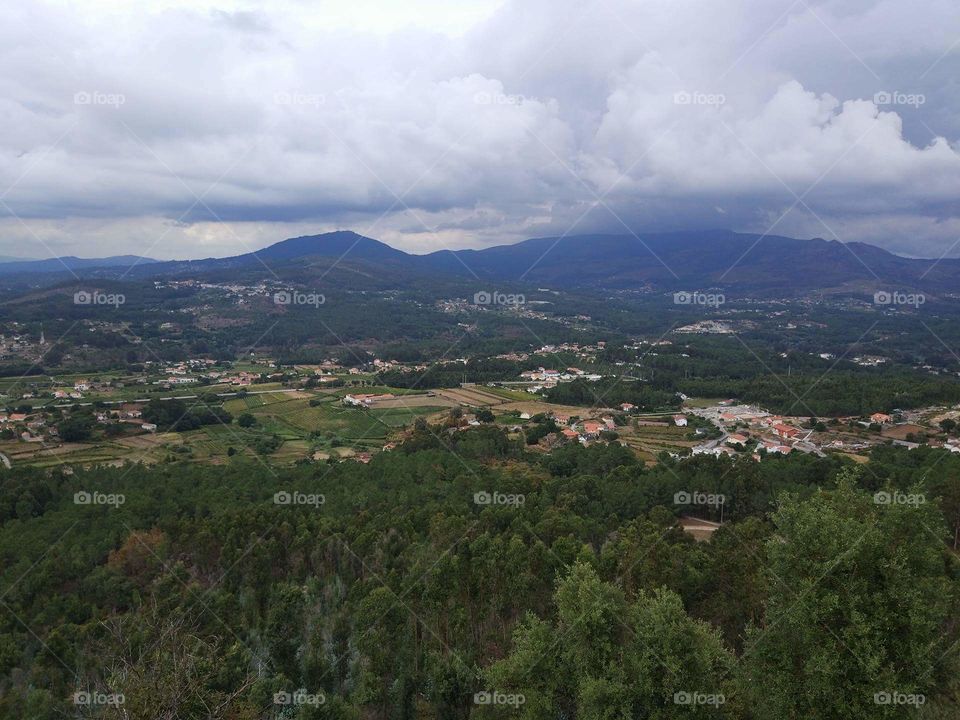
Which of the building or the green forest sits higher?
the green forest

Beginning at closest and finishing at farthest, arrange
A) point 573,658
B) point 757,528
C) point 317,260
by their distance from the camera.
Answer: point 573,658
point 757,528
point 317,260

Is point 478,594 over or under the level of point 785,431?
over

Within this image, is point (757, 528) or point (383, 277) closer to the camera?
point (757, 528)

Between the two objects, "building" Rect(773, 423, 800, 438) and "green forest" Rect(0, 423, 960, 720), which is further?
"building" Rect(773, 423, 800, 438)

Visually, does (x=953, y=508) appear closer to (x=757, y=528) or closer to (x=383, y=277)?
(x=757, y=528)

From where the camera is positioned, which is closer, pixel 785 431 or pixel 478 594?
pixel 478 594

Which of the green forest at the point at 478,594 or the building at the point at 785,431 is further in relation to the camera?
the building at the point at 785,431

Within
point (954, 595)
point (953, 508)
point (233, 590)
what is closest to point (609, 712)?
point (954, 595)

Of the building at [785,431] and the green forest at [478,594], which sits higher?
the green forest at [478,594]
